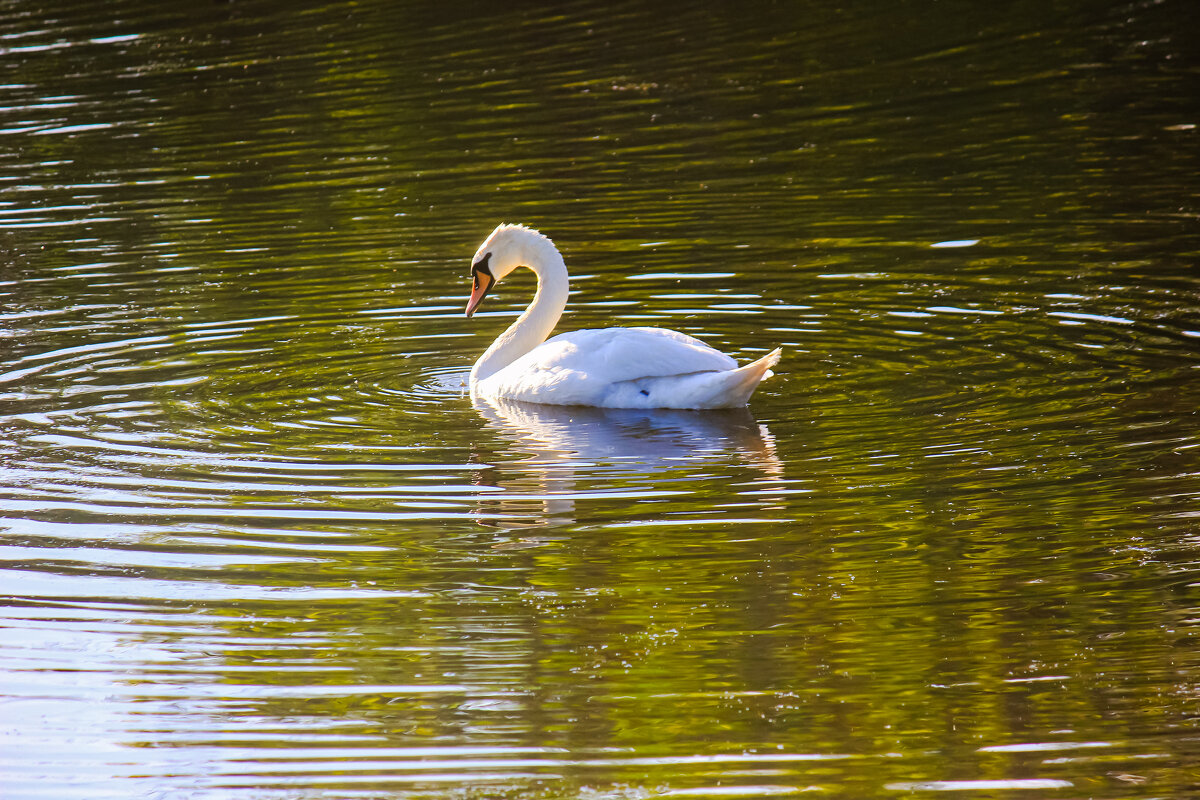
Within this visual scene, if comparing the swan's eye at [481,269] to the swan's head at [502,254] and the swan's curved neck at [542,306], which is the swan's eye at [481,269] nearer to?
the swan's head at [502,254]

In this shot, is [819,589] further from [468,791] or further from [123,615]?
[123,615]

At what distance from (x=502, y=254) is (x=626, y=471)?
115 inches

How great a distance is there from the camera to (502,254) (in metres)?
10.8

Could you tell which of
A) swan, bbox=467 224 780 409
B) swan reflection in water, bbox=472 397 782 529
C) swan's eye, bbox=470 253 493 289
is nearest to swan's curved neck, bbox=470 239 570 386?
swan, bbox=467 224 780 409

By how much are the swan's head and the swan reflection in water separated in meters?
1.14

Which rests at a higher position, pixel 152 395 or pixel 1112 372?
pixel 152 395

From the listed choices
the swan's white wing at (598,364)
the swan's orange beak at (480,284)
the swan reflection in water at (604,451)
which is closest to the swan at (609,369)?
the swan's white wing at (598,364)

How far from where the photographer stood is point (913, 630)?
20.2 ft

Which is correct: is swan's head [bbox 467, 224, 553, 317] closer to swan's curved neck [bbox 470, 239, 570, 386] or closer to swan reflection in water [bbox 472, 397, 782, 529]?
swan's curved neck [bbox 470, 239, 570, 386]

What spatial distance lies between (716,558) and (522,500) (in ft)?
4.37

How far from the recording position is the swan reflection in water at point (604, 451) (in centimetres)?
795

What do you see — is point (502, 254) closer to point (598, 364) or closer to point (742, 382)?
point (598, 364)

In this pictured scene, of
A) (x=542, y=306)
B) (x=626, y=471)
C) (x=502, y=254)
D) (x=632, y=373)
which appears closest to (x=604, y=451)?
(x=626, y=471)

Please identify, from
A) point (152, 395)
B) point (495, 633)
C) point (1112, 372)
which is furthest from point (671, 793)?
point (152, 395)
